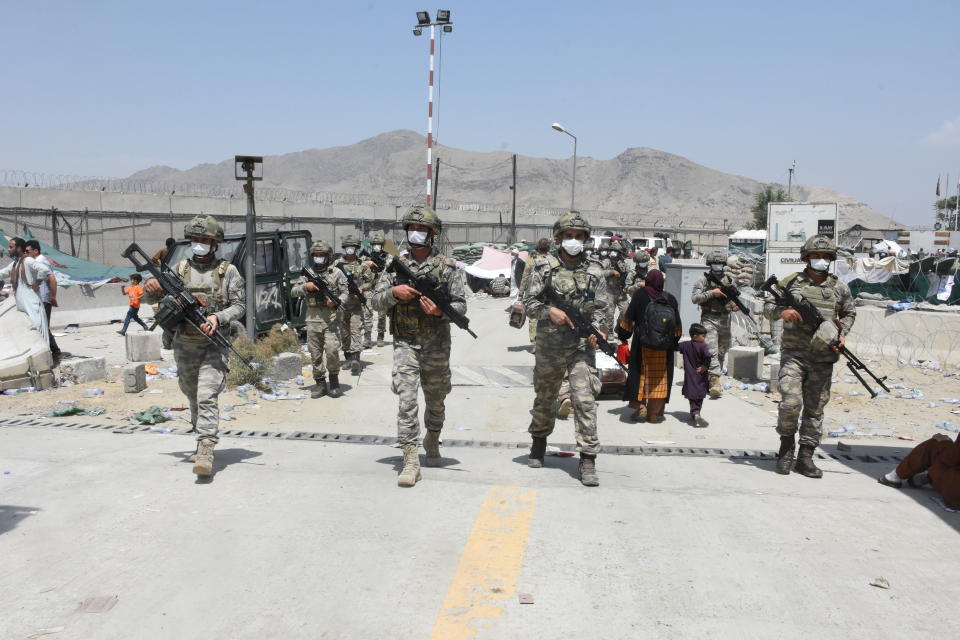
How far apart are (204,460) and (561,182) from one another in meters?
168

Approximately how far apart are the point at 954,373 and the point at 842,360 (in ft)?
5.14

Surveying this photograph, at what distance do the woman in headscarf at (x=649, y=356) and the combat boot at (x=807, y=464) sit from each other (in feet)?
6.36

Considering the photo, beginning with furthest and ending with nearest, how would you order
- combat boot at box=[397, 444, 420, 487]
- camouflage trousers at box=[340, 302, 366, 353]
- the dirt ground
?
camouflage trousers at box=[340, 302, 366, 353] → the dirt ground → combat boot at box=[397, 444, 420, 487]

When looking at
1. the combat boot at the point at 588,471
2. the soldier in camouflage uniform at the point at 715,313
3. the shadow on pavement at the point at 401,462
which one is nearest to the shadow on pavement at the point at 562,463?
the combat boot at the point at 588,471

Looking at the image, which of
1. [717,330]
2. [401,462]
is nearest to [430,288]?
[401,462]

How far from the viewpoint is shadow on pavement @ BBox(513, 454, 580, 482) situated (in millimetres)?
5461

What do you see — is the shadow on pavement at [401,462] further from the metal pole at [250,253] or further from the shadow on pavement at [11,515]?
the metal pole at [250,253]

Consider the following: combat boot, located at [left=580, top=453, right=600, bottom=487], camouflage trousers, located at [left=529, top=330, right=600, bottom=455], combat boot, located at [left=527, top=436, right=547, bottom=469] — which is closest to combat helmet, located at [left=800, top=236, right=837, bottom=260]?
camouflage trousers, located at [left=529, top=330, right=600, bottom=455]

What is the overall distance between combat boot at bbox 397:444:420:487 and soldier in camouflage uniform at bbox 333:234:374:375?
4.65 meters

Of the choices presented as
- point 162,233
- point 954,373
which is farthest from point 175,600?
point 162,233

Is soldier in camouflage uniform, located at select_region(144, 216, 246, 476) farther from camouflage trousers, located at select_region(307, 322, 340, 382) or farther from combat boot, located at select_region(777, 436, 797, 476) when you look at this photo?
combat boot, located at select_region(777, 436, 797, 476)

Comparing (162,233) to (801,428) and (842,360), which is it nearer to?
(842,360)

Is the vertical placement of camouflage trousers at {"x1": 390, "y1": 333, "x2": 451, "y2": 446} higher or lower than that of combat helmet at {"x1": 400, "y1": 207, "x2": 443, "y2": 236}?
lower

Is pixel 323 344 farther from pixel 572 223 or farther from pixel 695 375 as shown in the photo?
pixel 572 223
